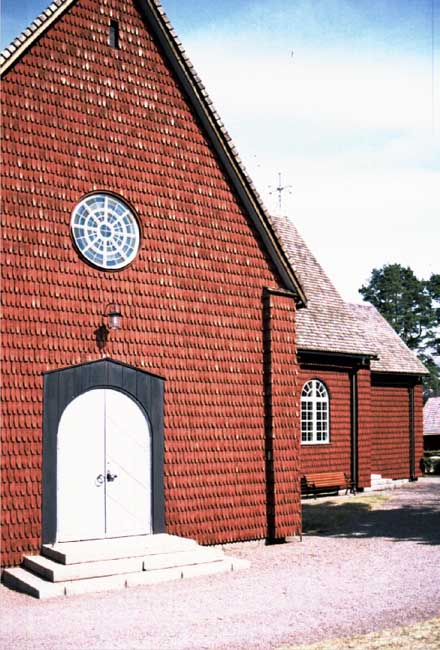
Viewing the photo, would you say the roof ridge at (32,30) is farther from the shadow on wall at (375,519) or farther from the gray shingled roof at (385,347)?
the gray shingled roof at (385,347)

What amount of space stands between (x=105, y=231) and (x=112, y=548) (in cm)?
518

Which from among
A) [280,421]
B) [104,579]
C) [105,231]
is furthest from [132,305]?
[104,579]

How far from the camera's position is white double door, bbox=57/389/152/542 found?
12078mm

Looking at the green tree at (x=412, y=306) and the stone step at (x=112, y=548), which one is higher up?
the green tree at (x=412, y=306)

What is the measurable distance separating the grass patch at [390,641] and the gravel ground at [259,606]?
12 centimetres

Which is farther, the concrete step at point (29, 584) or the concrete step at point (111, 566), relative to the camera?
the concrete step at point (111, 566)

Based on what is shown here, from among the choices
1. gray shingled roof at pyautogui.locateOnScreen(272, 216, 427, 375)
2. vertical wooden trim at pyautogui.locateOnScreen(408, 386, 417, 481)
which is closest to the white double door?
gray shingled roof at pyautogui.locateOnScreen(272, 216, 427, 375)

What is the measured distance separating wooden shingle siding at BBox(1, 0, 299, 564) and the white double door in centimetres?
48

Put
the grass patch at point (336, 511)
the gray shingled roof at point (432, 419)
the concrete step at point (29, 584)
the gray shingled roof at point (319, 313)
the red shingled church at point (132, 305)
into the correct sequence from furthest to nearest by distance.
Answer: the gray shingled roof at point (432, 419)
the gray shingled roof at point (319, 313)
the grass patch at point (336, 511)
the red shingled church at point (132, 305)
the concrete step at point (29, 584)

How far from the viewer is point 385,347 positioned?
28438 mm

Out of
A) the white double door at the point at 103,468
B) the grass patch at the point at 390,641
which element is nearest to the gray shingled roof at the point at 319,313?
the white double door at the point at 103,468

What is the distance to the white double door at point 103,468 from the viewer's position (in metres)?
12.1

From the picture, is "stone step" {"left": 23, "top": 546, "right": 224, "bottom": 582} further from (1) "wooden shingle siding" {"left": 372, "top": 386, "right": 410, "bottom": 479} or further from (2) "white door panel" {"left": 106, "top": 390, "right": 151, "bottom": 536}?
(1) "wooden shingle siding" {"left": 372, "top": 386, "right": 410, "bottom": 479}

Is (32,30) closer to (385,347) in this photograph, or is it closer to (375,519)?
(375,519)
